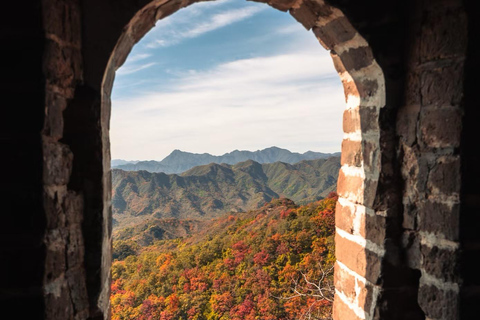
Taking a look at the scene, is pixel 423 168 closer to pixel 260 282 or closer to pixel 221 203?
pixel 260 282

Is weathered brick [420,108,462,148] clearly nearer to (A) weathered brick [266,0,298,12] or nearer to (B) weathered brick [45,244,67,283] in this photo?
(A) weathered brick [266,0,298,12]

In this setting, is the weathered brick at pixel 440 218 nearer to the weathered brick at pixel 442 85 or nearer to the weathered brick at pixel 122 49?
the weathered brick at pixel 442 85

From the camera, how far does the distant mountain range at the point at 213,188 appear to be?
2500 cm

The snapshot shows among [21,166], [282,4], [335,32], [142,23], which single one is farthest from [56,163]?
[335,32]

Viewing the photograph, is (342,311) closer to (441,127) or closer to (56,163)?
(441,127)

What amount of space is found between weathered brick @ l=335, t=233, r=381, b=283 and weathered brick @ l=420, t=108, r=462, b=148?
58 centimetres

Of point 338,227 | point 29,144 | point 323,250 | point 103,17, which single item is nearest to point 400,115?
point 338,227

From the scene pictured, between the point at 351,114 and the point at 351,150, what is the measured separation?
193 mm

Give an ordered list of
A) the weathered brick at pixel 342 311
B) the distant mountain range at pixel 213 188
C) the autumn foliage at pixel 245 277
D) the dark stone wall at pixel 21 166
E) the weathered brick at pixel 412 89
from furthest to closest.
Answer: the distant mountain range at pixel 213 188, the autumn foliage at pixel 245 277, the weathered brick at pixel 342 311, the weathered brick at pixel 412 89, the dark stone wall at pixel 21 166

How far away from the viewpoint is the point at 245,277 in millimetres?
7164

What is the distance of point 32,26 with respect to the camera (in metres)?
1.22

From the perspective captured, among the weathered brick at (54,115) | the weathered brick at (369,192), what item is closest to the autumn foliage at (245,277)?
the weathered brick at (369,192)

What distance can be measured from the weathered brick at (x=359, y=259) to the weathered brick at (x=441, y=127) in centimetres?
58

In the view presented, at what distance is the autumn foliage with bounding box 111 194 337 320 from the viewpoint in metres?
6.27
